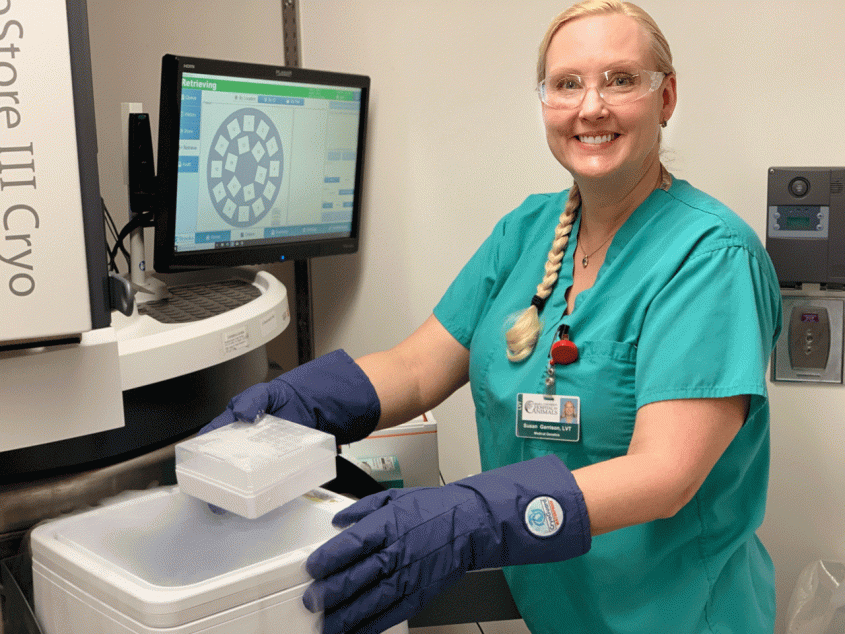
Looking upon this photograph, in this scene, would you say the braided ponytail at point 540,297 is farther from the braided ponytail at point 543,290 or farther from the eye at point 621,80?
Answer: the eye at point 621,80

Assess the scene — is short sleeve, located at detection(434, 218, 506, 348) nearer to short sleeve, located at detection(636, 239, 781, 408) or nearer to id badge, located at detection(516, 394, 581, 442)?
id badge, located at detection(516, 394, 581, 442)

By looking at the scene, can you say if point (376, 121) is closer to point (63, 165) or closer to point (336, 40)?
point (336, 40)

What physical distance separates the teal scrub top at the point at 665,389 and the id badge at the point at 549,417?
0.04 ft

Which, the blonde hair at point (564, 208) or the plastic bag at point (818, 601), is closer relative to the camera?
the blonde hair at point (564, 208)

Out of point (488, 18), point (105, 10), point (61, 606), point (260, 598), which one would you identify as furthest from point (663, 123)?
point (105, 10)

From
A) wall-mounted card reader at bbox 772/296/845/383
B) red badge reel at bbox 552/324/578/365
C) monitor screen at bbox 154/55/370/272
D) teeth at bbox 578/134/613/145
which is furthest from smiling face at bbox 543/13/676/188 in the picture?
monitor screen at bbox 154/55/370/272

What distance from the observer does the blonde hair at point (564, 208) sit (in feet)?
3.68

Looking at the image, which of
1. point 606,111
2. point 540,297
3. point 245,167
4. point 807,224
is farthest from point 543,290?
point 245,167

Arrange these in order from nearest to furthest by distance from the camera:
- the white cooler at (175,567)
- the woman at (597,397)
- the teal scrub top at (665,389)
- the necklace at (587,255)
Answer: the white cooler at (175,567) → the woman at (597,397) → the teal scrub top at (665,389) → the necklace at (587,255)

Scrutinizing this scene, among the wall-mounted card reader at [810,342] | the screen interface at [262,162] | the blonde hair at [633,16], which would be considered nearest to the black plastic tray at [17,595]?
the screen interface at [262,162]

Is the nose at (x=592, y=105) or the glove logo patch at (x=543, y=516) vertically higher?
the nose at (x=592, y=105)

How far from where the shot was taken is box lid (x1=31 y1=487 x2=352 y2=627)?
2.50ft

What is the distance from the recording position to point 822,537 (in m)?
1.56

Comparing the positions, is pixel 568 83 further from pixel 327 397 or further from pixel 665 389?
pixel 327 397
